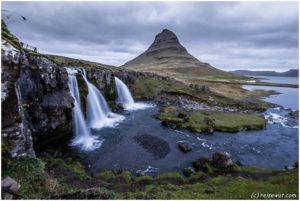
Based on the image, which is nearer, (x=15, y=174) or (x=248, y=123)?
(x=15, y=174)

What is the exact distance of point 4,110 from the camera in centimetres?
1458

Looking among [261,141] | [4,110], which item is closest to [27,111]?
[4,110]

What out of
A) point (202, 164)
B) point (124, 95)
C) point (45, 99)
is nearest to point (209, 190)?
point (202, 164)

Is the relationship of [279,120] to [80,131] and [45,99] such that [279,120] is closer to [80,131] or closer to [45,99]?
[80,131]

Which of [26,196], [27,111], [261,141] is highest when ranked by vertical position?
[27,111]

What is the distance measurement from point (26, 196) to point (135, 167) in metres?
11.7

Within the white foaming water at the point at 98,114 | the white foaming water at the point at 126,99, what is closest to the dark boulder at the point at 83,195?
the white foaming water at the point at 98,114

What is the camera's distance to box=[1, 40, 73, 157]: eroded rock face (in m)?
14.9

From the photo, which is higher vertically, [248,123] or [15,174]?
[15,174]

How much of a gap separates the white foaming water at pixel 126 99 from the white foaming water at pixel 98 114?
30.8ft

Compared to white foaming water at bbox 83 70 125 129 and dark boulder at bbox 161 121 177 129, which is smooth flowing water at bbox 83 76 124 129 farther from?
dark boulder at bbox 161 121 177 129

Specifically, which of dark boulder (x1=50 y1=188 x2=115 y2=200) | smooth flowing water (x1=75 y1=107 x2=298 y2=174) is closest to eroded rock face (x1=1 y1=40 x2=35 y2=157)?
dark boulder (x1=50 y1=188 x2=115 y2=200)

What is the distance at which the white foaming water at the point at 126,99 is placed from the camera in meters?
53.8

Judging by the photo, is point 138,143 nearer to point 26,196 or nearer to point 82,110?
point 82,110
